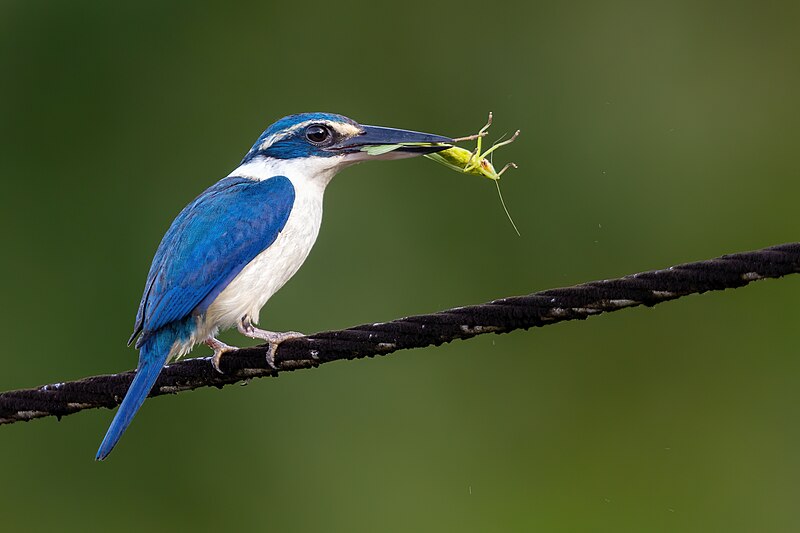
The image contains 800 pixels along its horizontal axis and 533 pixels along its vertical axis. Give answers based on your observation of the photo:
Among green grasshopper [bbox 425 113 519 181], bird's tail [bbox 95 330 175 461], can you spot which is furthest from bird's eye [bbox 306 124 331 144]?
bird's tail [bbox 95 330 175 461]

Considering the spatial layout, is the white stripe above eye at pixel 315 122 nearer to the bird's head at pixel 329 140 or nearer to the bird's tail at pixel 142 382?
the bird's head at pixel 329 140

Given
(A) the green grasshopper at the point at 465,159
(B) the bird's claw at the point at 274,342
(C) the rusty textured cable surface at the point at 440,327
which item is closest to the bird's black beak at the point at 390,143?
(A) the green grasshopper at the point at 465,159

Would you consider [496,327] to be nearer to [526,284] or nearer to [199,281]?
[199,281]

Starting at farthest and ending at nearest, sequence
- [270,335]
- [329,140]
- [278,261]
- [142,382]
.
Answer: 1. [329,140]
2. [278,261]
3. [270,335]
4. [142,382]

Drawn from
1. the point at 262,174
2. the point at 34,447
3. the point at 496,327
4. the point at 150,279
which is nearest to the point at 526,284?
the point at 34,447

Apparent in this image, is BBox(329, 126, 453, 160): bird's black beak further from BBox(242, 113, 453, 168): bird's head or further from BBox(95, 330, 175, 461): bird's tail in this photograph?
BBox(95, 330, 175, 461): bird's tail

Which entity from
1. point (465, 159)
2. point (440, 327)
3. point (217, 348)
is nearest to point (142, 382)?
point (217, 348)

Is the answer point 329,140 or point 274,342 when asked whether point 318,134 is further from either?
point 274,342
